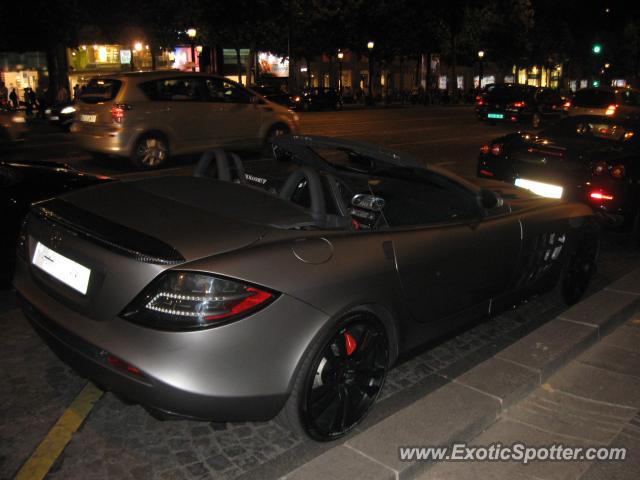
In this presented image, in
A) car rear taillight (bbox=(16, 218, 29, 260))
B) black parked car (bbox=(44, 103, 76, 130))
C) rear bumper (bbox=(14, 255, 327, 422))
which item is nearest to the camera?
rear bumper (bbox=(14, 255, 327, 422))

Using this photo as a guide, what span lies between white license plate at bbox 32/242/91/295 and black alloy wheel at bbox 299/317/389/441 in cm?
108

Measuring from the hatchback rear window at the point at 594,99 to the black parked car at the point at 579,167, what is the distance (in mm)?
11937

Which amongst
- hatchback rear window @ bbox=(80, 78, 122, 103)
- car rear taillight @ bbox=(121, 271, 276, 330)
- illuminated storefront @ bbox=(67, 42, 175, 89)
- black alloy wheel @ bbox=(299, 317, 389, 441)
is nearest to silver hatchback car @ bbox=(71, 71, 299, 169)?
hatchback rear window @ bbox=(80, 78, 122, 103)

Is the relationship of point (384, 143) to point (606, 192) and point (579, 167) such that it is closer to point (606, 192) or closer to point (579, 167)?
point (579, 167)

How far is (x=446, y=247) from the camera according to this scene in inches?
137

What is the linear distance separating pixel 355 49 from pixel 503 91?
1003 inches

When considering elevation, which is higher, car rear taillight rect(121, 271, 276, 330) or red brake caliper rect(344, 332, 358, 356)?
car rear taillight rect(121, 271, 276, 330)

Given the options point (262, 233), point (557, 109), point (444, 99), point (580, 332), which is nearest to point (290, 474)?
point (262, 233)

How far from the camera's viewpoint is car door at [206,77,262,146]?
37.2 ft

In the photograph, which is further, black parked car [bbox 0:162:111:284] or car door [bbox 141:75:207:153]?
car door [bbox 141:75:207:153]

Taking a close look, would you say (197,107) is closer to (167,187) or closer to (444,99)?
(167,187)

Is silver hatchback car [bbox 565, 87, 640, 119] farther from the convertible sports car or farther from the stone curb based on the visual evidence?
the convertible sports car

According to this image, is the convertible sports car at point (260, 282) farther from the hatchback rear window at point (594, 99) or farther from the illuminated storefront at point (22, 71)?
the illuminated storefront at point (22, 71)

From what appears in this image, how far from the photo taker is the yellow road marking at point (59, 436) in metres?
2.77
